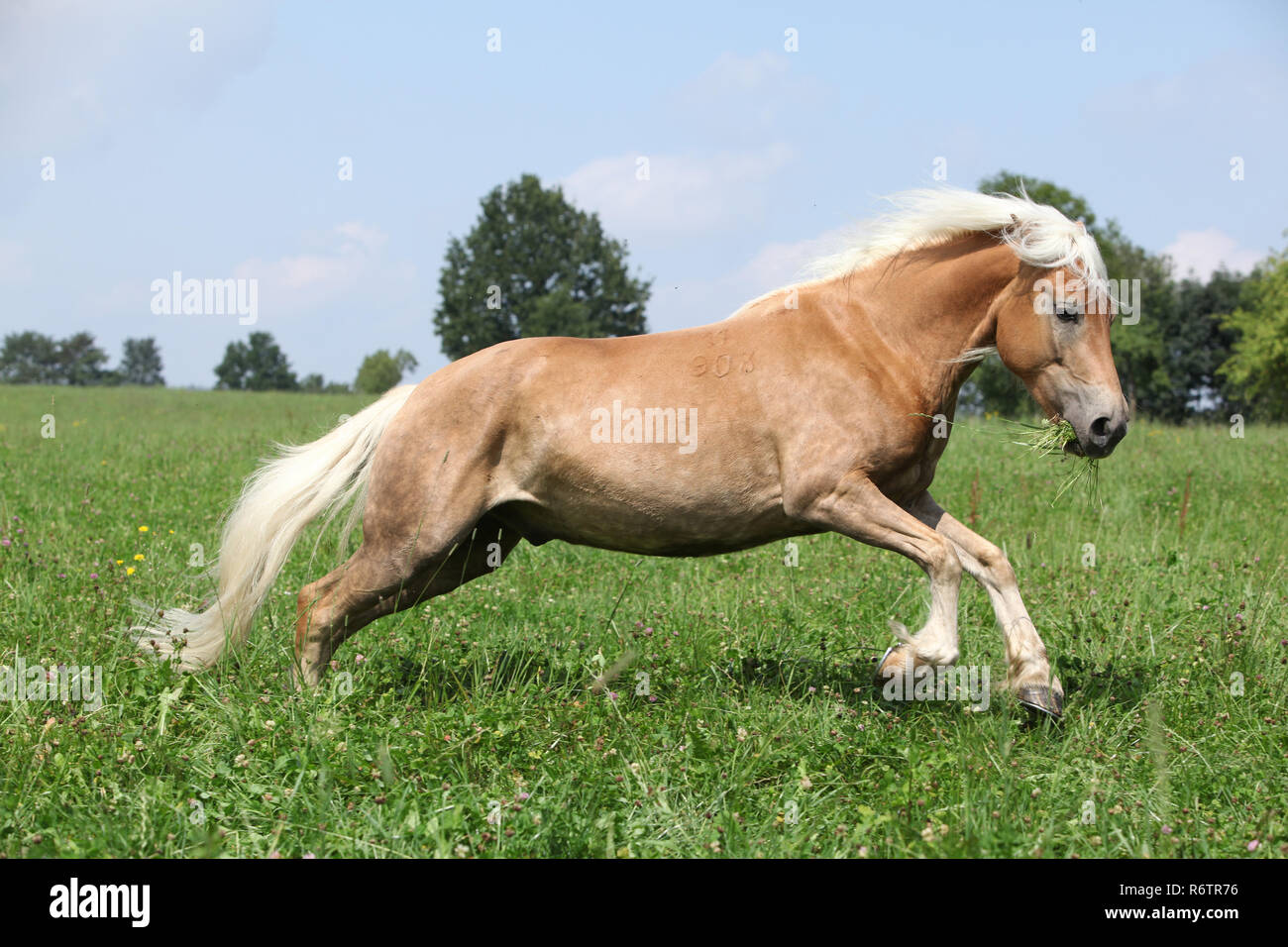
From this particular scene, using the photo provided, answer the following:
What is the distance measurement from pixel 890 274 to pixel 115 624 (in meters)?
4.66

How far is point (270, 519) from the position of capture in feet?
16.8

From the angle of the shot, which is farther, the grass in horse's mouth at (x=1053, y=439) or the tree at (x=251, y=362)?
the tree at (x=251, y=362)

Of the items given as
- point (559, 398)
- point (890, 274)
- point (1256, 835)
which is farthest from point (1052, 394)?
point (559, 398)

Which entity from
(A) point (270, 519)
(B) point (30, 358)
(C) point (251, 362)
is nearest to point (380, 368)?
(C) point (251, 362)

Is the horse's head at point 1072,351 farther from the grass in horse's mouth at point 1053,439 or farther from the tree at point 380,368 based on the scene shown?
the tree at point 380,368

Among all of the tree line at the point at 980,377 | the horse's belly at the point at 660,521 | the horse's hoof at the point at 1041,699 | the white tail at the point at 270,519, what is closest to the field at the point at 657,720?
the horse's hoof at the point at 1041,699

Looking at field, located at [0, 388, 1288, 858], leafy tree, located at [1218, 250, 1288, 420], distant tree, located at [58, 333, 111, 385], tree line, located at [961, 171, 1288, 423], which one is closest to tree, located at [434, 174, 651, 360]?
tree line, located at [961, 171, 1288, 423]

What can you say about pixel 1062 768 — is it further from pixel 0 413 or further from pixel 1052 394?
pixel 0 413

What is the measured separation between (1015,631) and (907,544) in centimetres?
61

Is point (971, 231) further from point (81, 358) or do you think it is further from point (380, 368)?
point (81, 358)

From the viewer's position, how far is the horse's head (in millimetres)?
4246

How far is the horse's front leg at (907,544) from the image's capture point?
13.8 feet

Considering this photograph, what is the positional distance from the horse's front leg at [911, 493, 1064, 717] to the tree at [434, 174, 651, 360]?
51.3 meters

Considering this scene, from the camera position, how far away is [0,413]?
2580 centimetres
